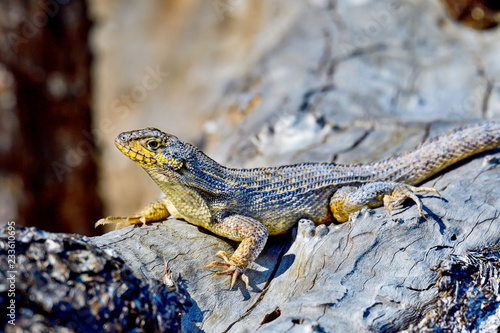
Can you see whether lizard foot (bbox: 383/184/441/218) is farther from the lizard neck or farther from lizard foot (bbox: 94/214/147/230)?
lizard foot (bbox: 94/214/147/230)

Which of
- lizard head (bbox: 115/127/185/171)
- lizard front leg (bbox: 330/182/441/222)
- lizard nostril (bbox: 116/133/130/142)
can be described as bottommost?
lizard front leg (bbox: 330/182/441/222)

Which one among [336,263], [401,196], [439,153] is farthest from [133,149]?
[439,153]

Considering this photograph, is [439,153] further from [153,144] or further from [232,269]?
[153,144]

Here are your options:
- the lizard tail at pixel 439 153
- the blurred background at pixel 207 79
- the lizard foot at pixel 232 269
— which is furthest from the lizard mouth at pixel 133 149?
the lizard tail at pixel 439 153

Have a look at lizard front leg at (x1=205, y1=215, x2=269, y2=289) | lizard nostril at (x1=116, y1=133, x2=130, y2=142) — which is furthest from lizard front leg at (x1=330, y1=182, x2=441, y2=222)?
lizard nostril at (x1=116, y1=133, x2=130, y2=142)

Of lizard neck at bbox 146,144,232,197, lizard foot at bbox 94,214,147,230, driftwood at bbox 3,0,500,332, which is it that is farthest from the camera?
lizard foot at bbox 94,214,147,230

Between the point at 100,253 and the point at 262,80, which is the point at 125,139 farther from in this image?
the point at 262,80

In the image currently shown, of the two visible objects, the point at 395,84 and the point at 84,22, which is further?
the point at 84,22

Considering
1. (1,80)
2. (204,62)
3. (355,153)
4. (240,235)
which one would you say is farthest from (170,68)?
(240,235)

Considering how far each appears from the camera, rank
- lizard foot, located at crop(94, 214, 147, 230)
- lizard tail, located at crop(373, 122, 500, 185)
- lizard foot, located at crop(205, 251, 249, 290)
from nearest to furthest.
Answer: lizard foot, located at crop(205, 251, 249, 290) → lizard foot, located at crop(94, 214, 147, 230) → lizard tail, located at crop(373, 122, 500, 185)
